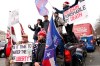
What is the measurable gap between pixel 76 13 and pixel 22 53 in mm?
2331

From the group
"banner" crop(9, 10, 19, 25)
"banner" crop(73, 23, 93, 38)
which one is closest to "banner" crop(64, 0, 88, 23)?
"banner" crop(9, 10, 19, 25)

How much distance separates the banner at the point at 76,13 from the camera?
1097 cm

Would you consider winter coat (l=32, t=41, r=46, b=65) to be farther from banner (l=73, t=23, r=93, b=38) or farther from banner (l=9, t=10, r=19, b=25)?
banner (l=73, t=23, r=93, b=38)

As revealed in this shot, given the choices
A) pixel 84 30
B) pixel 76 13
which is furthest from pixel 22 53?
pixel 84 30

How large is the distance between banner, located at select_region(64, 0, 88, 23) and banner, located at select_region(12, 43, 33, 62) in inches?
81.1

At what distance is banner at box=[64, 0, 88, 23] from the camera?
1097 cm

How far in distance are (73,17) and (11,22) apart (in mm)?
2532

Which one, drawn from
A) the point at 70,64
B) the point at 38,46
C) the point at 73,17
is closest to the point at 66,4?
the point at 73,17

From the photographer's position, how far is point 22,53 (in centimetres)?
992

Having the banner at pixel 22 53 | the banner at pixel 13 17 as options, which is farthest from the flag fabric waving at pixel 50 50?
the banner at pixel 13 17

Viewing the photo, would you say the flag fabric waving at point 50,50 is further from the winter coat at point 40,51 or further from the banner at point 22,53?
the banner at point 22,53

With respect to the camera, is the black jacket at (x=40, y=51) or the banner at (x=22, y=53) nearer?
the black jacket at (x=40, y=51)

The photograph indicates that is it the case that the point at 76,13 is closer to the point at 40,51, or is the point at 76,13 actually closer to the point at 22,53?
the point at 22,53

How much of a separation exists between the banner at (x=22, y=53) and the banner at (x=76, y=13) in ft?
6.76
